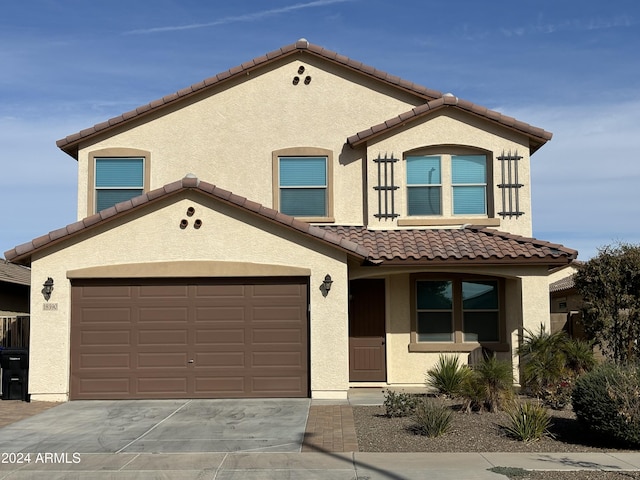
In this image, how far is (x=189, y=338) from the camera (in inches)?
609

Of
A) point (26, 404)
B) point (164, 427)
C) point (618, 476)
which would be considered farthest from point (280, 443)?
point (26, 404)

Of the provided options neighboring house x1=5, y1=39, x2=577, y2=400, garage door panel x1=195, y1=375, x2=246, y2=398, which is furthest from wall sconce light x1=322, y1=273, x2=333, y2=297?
garage door panel x1=195, y1=375, x2=246, y2=398

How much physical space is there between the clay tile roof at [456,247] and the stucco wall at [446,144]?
731 mm

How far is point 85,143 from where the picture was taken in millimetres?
19078

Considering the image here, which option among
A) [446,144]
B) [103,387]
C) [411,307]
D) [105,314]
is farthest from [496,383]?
[105,314]

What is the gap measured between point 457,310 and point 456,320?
0.82 ft

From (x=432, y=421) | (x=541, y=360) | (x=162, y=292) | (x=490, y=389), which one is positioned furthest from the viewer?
(x=162, y=292)

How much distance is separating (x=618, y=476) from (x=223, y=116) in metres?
13.5

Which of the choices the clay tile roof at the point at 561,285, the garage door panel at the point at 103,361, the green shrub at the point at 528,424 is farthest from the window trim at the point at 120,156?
the clay tile roof at the point at 561,285

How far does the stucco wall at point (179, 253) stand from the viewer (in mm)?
15305

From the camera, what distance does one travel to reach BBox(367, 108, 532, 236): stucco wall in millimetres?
18359

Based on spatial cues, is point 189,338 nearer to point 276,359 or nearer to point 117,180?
point 276,359

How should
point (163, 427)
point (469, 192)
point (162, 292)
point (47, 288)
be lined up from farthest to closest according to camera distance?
point (469, 192)
point (162, 292)
point (47, 288)
point (163, 427)

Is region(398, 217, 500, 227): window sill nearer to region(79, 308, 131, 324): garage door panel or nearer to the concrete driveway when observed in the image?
the concrete driveway
